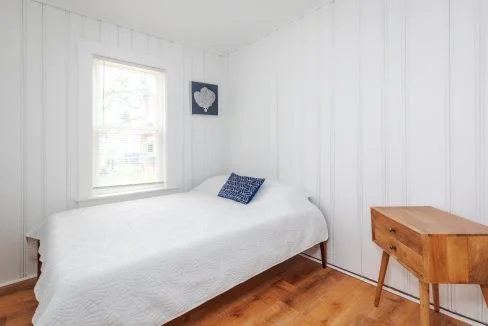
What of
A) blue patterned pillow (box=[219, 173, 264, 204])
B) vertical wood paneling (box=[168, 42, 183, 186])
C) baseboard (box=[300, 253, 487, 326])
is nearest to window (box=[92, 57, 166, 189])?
vertical wood paneling (box=[168, 42, 183, 186])

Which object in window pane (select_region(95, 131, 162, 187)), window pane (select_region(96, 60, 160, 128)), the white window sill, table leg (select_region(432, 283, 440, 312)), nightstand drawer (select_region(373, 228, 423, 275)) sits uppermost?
window pane (select_region(96, 60, 160, 128))

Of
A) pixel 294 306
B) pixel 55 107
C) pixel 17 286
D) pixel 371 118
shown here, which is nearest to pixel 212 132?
pixel 55 107

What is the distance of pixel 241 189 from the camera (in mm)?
2467

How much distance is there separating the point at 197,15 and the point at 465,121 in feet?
7.62

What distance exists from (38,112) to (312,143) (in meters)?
2.46

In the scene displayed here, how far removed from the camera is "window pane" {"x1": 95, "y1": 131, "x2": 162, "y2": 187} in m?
2.54

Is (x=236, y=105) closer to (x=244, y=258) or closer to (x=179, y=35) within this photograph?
(x=179, y=35)

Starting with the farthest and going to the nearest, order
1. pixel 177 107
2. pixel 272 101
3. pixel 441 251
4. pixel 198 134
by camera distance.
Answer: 1. pixel 198 134
2. pixel 177 107
3. pixel 272 101
4. pixel 441 251

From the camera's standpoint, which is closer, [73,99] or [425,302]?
[425,302]

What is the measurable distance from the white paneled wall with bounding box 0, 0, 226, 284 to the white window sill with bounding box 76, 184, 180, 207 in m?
0.14

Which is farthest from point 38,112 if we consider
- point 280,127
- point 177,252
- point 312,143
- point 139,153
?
point 312,143

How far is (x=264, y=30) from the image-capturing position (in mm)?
2707

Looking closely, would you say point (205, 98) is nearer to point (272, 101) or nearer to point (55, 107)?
point (272, 101)

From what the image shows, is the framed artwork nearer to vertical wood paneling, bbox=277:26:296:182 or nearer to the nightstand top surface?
vertical wood paneling, bbox=277:26:296:182
